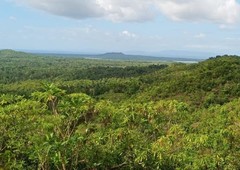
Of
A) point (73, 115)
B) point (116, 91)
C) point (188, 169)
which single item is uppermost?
point (73, 115)

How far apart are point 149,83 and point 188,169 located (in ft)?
346

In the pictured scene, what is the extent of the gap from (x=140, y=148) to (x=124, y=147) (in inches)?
25.3

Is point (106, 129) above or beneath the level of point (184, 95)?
above

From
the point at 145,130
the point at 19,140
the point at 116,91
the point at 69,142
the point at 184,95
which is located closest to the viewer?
the point at 69,142

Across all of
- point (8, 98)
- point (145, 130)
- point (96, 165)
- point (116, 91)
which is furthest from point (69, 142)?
point (116, 91)

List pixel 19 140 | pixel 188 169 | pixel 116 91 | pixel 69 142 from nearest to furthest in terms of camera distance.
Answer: pixel 69 142, pixel 19 140, pixel 188 169, pixel 116 91

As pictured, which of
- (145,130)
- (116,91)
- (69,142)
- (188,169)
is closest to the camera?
(69,142)

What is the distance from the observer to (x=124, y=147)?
1522 centimetres

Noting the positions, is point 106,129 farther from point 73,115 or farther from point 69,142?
point 69,142

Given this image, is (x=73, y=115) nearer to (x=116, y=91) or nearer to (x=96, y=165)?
(x=96, y=165)

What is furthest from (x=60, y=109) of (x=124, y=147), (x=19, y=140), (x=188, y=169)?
(x=188, y=169)

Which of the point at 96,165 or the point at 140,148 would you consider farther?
the point at 140,148

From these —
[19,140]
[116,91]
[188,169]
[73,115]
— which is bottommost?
[116,91]

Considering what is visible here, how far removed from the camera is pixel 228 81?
98.4m
